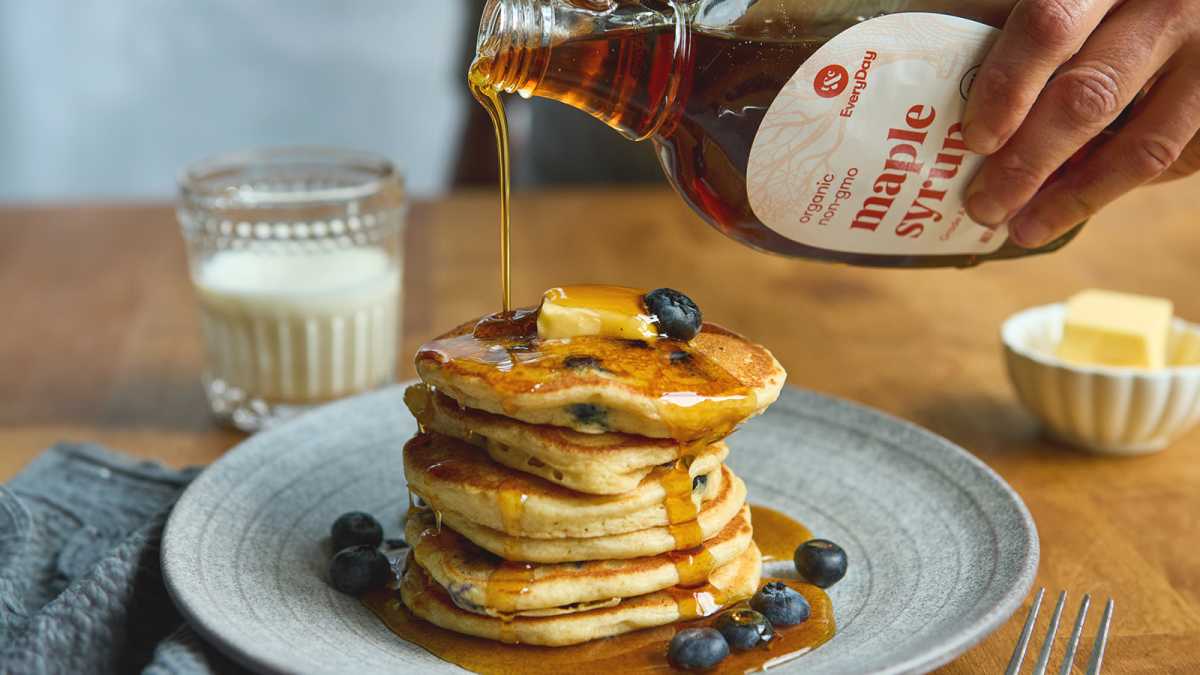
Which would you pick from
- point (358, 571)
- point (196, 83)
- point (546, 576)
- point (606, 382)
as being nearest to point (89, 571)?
point (358, 571)

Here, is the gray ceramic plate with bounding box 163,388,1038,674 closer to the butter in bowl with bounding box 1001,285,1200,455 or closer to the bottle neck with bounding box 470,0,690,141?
the butter in bowl with bounding box 1001,285,1200,455

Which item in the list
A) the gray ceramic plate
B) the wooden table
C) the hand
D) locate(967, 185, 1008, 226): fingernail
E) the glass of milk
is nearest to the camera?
the gray ceramic plate

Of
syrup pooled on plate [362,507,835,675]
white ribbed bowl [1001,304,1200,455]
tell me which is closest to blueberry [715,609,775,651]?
syrup pooled on plate [362,507,835,675]

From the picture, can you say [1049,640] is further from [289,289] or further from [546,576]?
[289,289]

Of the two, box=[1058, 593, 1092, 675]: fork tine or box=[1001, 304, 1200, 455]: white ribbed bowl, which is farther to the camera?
box=[1001, 304, 1200, 455]: white ribbed bowl

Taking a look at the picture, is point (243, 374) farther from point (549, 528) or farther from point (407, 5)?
→ point (407, 5)

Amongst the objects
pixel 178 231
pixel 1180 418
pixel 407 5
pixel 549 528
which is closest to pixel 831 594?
pixel 549 528

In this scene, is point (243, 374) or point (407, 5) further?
point (407, 5)
